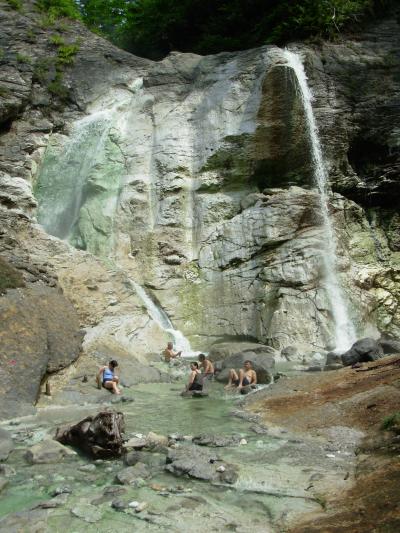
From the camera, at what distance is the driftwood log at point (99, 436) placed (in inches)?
281

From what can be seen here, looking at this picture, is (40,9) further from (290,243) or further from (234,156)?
(290,243)

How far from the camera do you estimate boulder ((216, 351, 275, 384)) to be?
43.8ft

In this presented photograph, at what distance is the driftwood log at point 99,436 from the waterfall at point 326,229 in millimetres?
12084

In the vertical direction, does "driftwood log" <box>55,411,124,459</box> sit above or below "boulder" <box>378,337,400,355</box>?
below

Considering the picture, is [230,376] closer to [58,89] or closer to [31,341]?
[31,341]

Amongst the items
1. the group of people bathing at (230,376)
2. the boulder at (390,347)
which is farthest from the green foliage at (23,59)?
the boulder at (390,347)

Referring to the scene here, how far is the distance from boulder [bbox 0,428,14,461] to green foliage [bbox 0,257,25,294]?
5.29 metres

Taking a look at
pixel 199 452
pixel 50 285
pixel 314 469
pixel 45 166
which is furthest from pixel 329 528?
pixel 45 166

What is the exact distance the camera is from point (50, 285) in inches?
602

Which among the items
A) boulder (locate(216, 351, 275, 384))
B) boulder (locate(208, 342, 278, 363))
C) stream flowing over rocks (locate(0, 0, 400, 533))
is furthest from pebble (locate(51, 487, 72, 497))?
boulder (locate(208, 342, 278, 363))

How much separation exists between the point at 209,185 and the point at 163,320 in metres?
6.49

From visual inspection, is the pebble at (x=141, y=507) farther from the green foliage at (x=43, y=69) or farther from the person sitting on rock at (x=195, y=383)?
the green foliage at (x=43, y=69)

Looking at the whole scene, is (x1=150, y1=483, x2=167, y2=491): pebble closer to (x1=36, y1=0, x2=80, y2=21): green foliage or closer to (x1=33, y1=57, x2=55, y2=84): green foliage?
(x1=33, y1=57, x2=55, y2=84): green foliage

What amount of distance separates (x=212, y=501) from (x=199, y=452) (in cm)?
148
